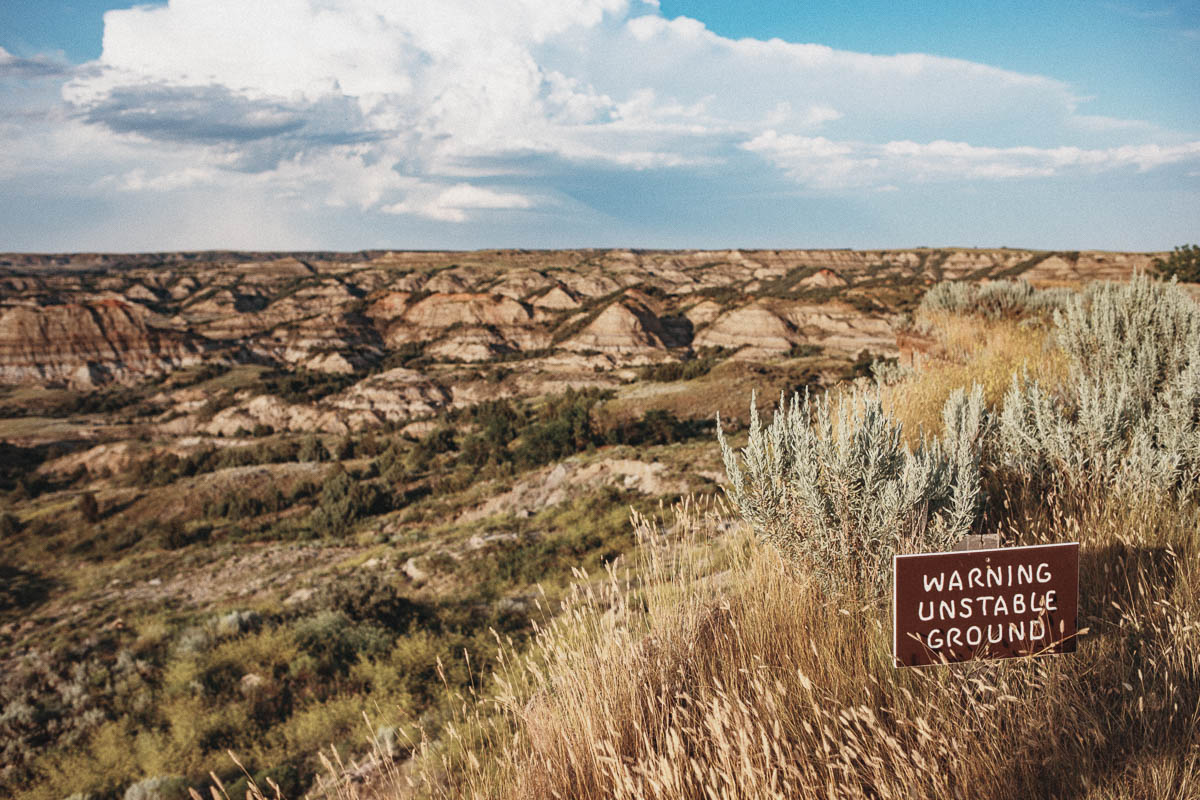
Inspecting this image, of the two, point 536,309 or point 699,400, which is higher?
point 536,309

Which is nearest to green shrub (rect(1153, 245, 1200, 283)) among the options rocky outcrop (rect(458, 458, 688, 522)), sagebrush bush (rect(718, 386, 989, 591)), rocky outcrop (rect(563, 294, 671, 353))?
rocky outcrop (rect(458, 458, 688, 522))

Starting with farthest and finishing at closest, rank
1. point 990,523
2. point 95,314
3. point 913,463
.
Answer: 1. point 95,314
2. point 990,523
3. point 913,463

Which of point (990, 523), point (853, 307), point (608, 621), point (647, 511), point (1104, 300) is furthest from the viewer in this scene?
point (853, 307)

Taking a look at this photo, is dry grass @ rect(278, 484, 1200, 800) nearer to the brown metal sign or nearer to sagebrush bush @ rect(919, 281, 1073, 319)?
the brown metal sign

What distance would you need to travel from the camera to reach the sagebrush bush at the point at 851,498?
315 centimetres

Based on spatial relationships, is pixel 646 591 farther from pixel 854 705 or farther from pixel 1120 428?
pixel 1120 428

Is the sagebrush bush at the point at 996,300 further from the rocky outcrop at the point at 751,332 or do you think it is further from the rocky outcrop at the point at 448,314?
the rocky outcrop at the point at 751,332

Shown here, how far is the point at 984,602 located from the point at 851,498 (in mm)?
1184

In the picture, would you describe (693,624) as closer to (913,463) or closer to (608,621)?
(608,621)

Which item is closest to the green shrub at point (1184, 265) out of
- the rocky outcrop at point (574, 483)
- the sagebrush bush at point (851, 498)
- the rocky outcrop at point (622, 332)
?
the rocky outcrop at point (574, 483)

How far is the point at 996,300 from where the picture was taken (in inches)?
507

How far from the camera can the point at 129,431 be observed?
130ft

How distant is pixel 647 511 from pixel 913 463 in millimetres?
7750

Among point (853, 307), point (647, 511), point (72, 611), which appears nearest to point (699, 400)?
point (647, 511)
